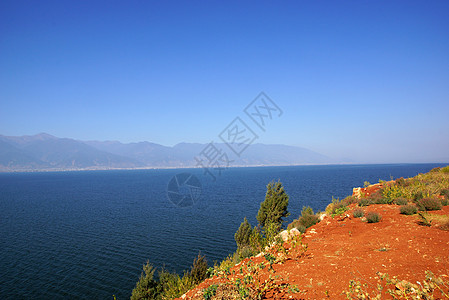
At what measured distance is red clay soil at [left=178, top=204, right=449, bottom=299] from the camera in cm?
649

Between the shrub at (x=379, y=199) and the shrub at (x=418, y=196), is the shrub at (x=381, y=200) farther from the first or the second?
the shrub at (x=418, y=196)

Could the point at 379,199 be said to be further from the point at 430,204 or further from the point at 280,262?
the point at 280,262

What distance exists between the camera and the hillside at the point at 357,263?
6.00m

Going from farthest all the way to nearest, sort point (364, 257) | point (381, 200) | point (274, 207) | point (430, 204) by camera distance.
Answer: point (274, 207) < point (381, 200) < point (430, 204) < point (364, 257)

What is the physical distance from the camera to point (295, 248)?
1005cm

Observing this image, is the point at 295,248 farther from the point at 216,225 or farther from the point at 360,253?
the point at 216,225

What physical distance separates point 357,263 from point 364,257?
66cm

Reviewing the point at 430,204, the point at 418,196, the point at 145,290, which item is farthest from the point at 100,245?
the point at 430,204

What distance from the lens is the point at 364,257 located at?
808cm

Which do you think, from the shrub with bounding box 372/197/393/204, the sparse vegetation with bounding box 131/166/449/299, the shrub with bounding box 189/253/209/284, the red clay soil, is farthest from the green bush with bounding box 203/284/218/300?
the shrub with bounding box 372/197/393/204

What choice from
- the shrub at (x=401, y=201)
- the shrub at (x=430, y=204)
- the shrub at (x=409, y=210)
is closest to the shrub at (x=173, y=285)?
the shrub at (x=409, y=210)

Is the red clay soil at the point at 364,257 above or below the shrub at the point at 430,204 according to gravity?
below

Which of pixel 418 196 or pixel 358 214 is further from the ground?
pixel 418 196

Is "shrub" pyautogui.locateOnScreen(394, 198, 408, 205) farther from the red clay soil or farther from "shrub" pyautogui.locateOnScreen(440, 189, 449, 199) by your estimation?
"shrub" pyautogui.locateOnScreen(440, 189, 449, 199)
